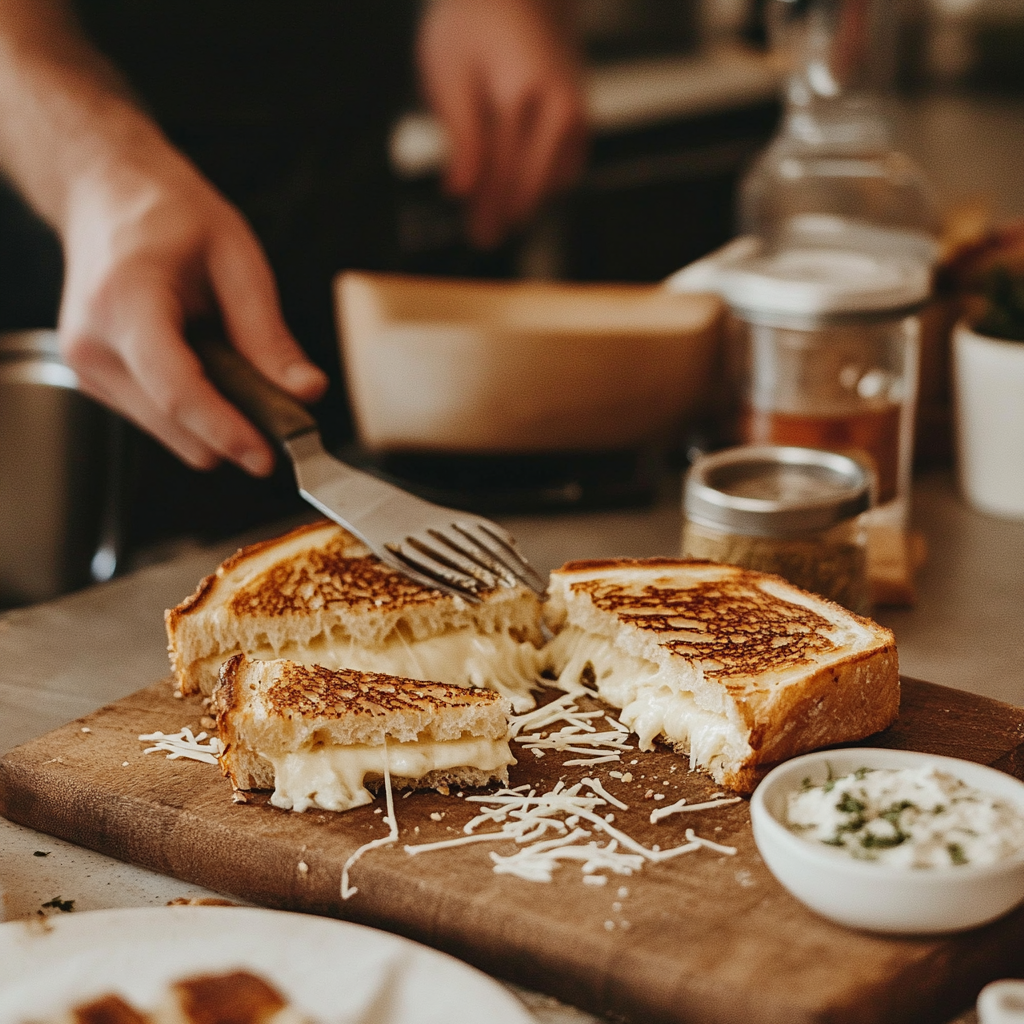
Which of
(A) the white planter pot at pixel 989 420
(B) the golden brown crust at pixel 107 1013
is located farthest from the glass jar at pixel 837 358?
(B) the golden brown crust at pixel 107 1013

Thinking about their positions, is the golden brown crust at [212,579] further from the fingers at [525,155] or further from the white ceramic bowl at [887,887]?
the fingers at [525,155]

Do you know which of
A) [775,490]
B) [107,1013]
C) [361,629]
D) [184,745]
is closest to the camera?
[107,1013]

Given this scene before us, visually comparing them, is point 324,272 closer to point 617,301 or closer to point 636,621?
point 617,301

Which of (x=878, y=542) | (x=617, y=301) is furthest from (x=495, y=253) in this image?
(x=878, y=542)

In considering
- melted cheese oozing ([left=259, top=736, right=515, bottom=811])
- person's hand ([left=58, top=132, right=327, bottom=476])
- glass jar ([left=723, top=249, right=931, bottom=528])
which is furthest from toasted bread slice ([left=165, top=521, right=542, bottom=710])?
glass jar ([left=723, top=249, right=931, bottom=528])

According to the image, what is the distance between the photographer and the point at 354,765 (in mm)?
1786

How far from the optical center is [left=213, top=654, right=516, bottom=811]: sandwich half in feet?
5.75

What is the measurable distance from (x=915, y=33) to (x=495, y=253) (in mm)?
5595

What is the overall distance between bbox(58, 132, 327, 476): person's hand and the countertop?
374 millimetres

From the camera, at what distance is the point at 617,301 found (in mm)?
3143

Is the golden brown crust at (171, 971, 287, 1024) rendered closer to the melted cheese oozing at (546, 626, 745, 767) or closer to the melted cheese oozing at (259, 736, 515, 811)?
the melted cheese oozing at (259, 736, 515, 811)

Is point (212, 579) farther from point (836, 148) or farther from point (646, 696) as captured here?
point (836, 148)

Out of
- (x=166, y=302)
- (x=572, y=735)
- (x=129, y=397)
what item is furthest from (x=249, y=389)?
(x=572, y=735)

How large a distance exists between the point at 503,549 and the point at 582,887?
76 centimetres
